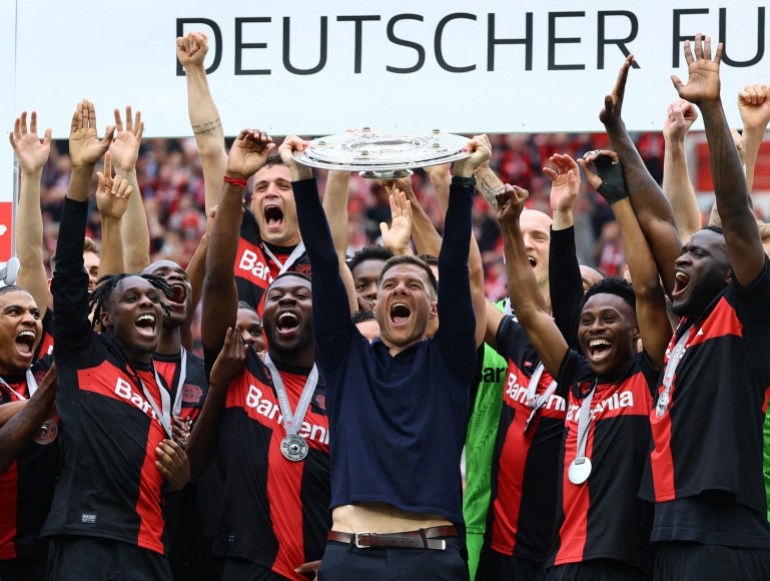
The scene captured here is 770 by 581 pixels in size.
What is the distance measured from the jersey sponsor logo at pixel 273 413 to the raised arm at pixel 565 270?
1042 millimetres

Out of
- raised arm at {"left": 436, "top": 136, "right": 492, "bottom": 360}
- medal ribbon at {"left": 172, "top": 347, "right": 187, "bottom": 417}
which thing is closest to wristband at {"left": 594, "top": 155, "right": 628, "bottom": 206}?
raised arm at {"left": 436, "top": 136, "right": 492, "bottom": 360}

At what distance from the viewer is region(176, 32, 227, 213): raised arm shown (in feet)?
21.1

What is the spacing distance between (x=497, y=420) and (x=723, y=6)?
2.24 metres

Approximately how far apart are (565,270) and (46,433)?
7.13ft

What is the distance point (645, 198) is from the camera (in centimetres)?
523

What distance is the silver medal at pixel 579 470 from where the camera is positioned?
5031mm

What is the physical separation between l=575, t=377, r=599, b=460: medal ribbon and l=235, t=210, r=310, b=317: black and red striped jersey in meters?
1.69

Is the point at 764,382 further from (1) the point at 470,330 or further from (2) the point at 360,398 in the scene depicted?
(2) the point at 360,398

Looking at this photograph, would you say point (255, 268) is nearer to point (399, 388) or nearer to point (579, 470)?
point (399, 388)

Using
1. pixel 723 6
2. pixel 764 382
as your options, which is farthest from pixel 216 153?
pixel 764 382

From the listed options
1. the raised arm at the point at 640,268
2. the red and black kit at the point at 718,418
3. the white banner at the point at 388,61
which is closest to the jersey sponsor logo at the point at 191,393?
the white banner at the point at 388,61

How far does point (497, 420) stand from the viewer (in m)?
6.00

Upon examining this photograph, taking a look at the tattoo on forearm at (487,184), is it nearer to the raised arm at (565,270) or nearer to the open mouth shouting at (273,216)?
the raised arm at (565,270)

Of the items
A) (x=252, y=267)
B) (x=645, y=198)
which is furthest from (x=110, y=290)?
(x=645, y=198)
